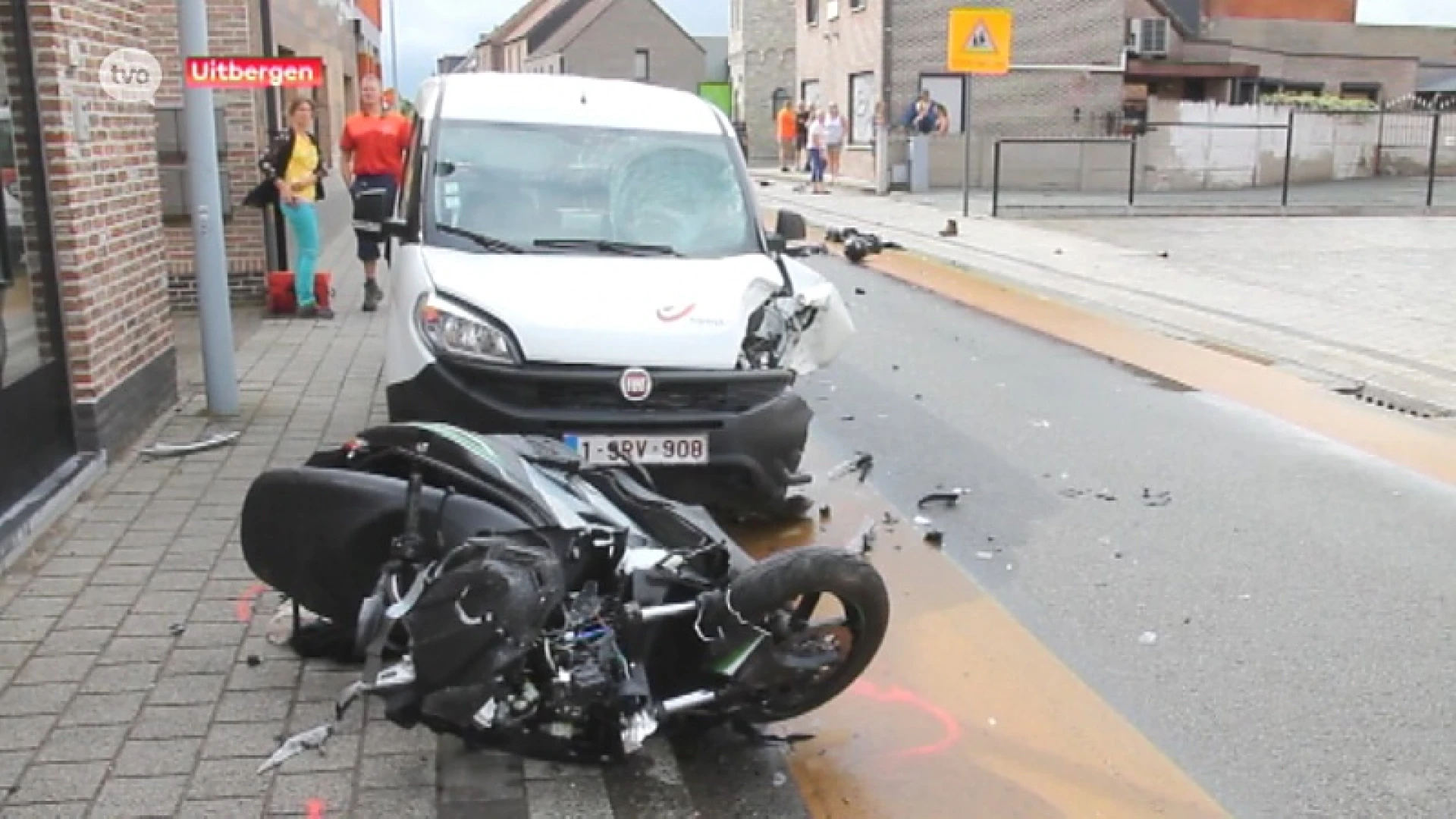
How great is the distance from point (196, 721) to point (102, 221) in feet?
12.5

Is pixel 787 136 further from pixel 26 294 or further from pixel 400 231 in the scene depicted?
pixel 26 294

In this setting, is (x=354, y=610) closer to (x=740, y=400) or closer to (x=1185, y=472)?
(x=740, y=400)

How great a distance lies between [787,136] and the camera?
124 ft

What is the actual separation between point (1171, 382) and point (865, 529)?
4.38 m

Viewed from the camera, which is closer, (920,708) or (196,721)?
(196,721)

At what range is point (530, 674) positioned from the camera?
11.5ft

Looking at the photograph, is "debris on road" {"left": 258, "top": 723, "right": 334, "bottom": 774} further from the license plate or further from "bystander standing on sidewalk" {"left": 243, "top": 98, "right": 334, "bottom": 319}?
"bystander standing on sidewalk" {"left": 243, "top": 98, "right": 334, "bottom": 319}

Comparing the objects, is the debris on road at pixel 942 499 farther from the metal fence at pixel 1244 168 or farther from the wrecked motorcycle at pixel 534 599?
the metal fence at pixel 1244 168

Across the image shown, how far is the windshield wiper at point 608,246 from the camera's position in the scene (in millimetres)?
6547

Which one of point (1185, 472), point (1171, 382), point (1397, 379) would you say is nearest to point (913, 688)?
point (1185, 472)

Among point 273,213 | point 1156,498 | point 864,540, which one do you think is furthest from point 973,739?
point 273,213

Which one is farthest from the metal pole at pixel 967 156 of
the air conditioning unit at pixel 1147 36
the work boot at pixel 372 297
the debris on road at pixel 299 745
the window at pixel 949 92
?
the debris on road at pixel 299 745

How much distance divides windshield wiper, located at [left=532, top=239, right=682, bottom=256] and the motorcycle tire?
3.06 metres

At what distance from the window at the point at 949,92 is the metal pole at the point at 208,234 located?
2563 cm
